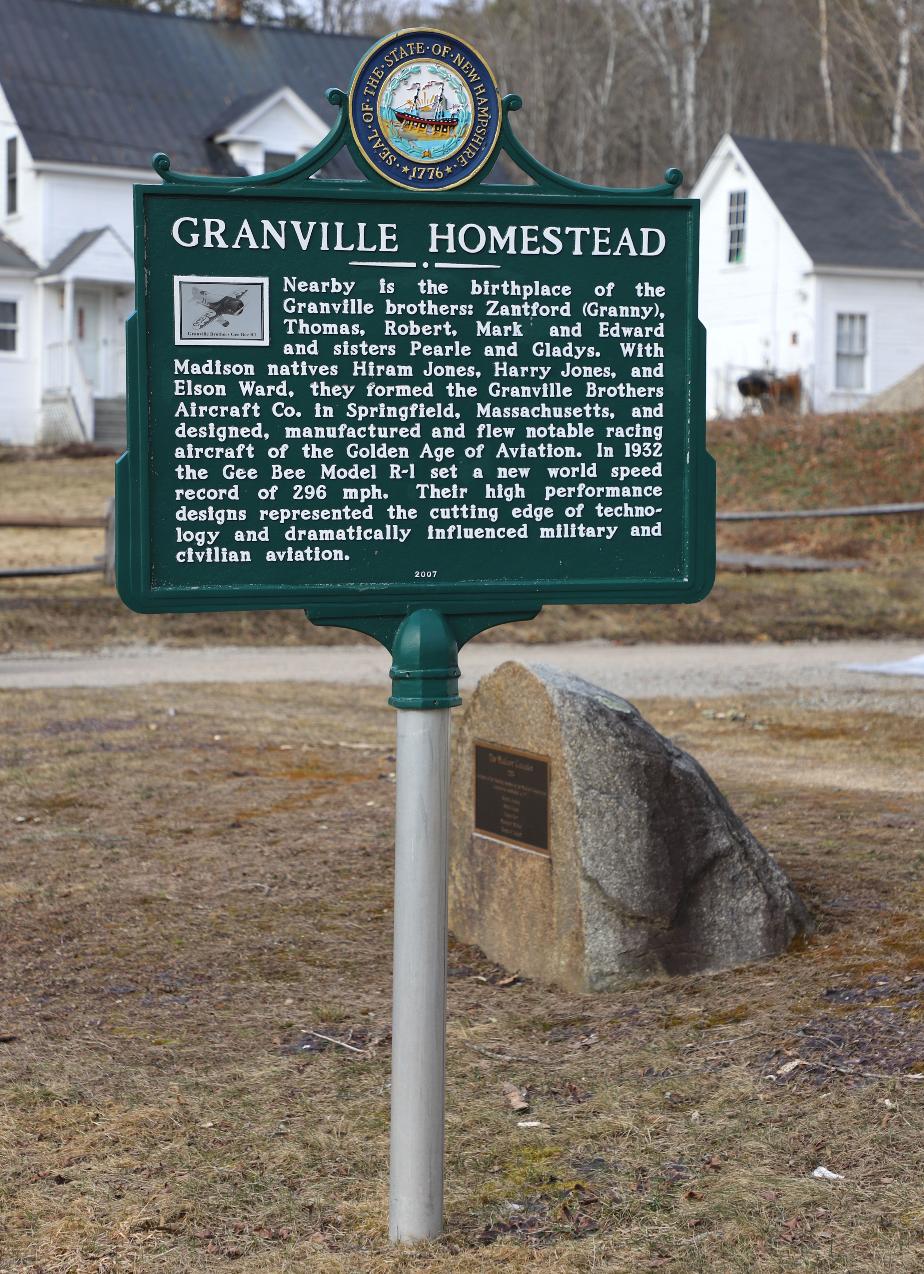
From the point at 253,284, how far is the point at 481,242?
0.50 m

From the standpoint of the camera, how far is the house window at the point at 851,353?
32.6 meters

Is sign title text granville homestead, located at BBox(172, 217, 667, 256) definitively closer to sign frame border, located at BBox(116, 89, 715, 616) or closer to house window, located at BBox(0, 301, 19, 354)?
sign frame border, located at BBox(116, 89, 715, 616)

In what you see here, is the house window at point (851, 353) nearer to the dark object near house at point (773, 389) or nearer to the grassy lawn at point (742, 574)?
the dark object near house at point (773, 389)

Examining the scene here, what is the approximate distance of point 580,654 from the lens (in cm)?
1380

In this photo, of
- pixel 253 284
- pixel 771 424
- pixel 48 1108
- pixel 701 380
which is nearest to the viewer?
pixel 253 284

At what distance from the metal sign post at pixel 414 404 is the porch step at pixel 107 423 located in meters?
28.1

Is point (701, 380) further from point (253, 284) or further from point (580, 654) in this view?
point (580, 654)

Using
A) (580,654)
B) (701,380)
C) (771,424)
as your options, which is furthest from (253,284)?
(771,424)

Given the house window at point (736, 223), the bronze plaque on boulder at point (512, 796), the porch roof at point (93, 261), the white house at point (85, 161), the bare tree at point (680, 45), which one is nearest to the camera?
the bronze plaque on boulder at point (512, 796)

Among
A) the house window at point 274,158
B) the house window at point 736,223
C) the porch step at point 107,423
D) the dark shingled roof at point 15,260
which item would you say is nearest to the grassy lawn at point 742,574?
the porch step at point 107,423

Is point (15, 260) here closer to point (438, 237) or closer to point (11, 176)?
point (11, 176)

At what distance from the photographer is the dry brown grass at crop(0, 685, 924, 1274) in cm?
369

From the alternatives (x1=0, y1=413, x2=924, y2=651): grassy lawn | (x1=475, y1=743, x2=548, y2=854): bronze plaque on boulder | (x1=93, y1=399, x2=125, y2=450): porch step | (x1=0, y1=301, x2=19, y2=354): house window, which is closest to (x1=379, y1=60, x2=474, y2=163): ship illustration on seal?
(x1=475, y1=743, x2=548, y2=854): bronze plaque on boulder

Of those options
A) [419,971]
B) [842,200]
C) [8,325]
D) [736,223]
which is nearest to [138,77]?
[8,325]
